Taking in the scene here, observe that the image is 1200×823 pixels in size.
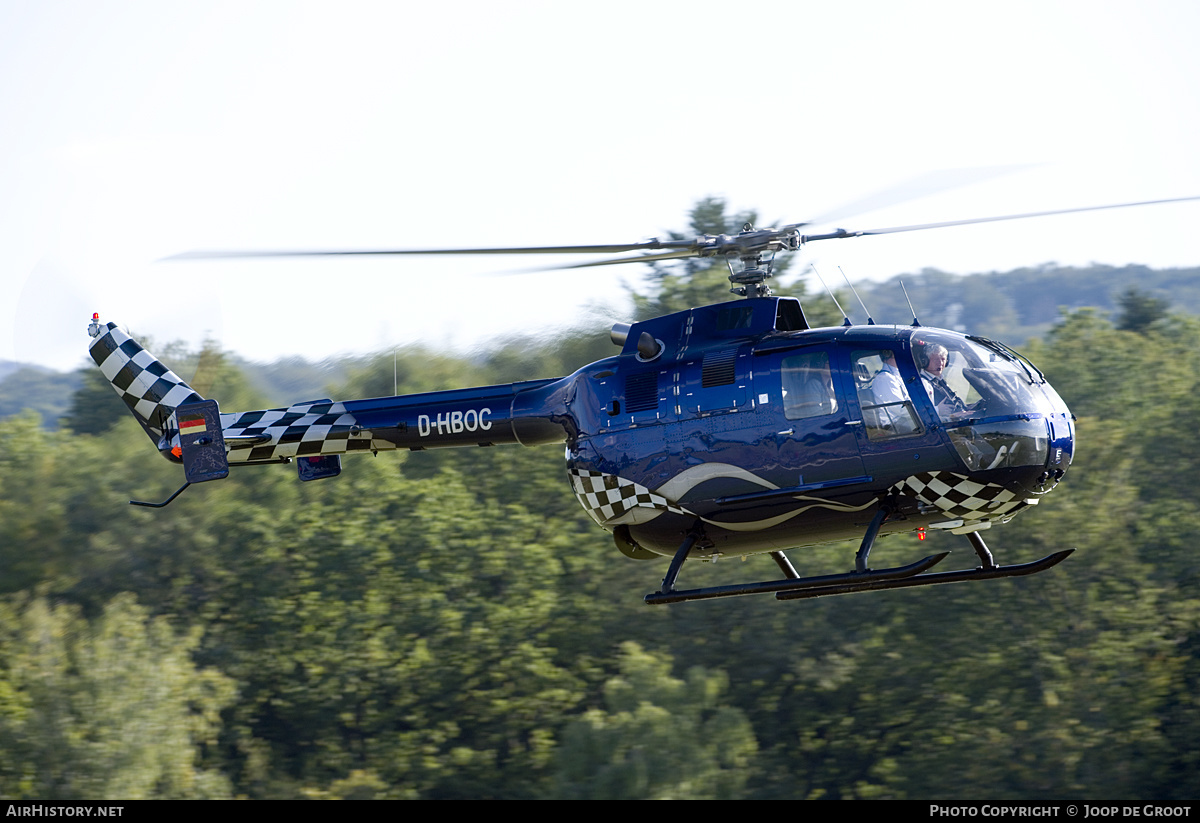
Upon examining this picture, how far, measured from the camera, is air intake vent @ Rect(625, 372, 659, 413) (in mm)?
9672

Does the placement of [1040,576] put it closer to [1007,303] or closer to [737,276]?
[737,276]

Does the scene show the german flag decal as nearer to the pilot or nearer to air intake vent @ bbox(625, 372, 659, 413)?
air intake vent @ bbox(625, 372, 659, 413)

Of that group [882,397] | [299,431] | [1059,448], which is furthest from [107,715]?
[1059,448]

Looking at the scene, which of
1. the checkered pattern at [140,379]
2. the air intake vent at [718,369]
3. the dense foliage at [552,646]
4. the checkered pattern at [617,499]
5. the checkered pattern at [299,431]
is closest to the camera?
the air intake vent at [718,369]

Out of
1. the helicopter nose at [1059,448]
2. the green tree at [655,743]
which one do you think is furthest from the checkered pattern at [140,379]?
the green tree at [655,743]

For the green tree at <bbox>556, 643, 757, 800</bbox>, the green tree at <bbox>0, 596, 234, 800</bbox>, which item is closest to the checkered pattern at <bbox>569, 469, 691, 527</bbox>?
the green tree at <bbox>556, 643, 757, 800</bbox>

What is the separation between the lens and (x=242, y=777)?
24.7 meters

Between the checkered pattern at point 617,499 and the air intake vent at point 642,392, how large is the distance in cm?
Answer: 62

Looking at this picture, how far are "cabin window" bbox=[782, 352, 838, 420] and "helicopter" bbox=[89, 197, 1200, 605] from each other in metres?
0.01

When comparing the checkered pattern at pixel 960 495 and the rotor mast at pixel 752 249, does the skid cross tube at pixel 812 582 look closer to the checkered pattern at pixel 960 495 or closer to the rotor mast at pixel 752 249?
the checkered pattern at pixel 960 495

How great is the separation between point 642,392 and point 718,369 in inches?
27.3

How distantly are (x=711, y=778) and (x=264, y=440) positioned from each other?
1377cm

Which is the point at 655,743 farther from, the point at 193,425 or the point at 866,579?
the point at 866,579

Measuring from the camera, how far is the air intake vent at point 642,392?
967cm
